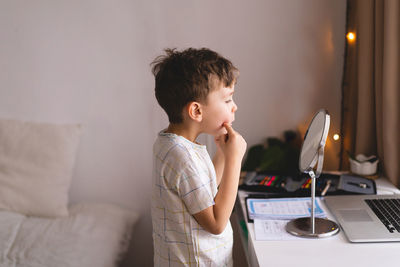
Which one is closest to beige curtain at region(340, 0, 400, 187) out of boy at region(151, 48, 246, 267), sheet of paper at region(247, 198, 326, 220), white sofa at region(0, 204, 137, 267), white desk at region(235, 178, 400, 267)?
sheet of paper at region(247, 198, 326, 220)

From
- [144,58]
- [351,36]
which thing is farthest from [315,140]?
[144,58]

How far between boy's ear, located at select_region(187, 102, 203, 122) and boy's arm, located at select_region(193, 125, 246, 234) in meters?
0.12

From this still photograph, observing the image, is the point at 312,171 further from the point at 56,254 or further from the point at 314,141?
the point at 56,254

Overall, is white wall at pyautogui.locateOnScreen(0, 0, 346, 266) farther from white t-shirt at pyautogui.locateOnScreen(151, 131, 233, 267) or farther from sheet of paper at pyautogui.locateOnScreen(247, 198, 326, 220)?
white t-shirt at pyautogui.locateOnScreen(151, 131, 233, 267)

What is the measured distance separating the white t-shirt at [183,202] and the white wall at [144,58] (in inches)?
31.0

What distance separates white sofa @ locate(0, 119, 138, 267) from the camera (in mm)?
1659

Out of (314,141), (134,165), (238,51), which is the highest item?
(238,51)

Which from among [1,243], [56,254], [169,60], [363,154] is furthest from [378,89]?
[1,243]

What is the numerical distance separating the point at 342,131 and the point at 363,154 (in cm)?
17

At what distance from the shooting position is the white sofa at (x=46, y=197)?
166 cm

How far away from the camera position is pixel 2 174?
5.89 feet

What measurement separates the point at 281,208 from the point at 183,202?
0.44 meters

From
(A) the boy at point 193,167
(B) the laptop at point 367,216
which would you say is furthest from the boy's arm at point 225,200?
(B) the laptop at point 367,216

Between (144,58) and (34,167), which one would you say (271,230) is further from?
(34,167)
